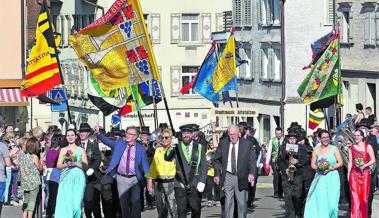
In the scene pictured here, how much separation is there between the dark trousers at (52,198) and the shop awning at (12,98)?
45.8 meters

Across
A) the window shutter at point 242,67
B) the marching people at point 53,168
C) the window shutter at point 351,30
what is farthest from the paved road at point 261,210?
the window shutter at point 242,67

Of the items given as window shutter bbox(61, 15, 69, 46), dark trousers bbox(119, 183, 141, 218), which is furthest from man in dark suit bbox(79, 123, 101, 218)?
window shutter bbox(61, 15, 69, 46)

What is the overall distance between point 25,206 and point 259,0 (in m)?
37.9

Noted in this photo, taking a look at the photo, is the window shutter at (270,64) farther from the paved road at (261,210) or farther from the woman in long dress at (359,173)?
the woman in long dress at (359,173)

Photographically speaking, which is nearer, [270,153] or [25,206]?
[25,206]

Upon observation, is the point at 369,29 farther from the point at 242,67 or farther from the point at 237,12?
the point at 237,12

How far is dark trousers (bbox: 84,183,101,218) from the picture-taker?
84.7 ft

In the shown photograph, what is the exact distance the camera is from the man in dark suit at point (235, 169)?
79.7ft

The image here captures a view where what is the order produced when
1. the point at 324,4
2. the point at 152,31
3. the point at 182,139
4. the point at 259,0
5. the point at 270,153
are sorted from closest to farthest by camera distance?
the point at 182,139 < the point at 270,153 < the point at 324,4 < the point at 259,0 < the point at 152,31

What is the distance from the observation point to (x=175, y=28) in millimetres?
71000

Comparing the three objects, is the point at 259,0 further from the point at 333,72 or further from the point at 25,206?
the point at 25,206

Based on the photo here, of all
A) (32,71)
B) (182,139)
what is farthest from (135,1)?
(32,71)

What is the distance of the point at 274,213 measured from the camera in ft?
94.8

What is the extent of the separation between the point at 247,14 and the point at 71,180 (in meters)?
40.3
